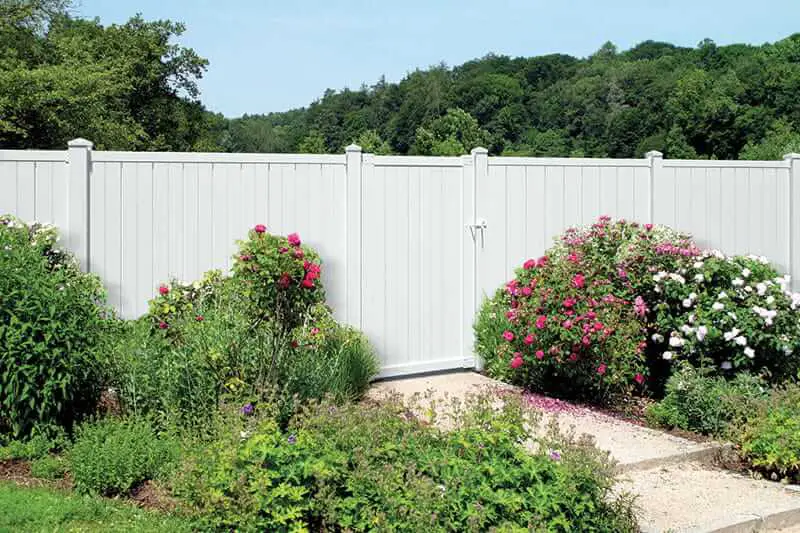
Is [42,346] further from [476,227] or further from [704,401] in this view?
[704,401]

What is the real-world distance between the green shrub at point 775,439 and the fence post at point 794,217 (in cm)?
515

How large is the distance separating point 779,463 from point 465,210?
365 cm

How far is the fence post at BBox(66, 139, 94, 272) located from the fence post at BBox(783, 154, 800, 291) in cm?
785

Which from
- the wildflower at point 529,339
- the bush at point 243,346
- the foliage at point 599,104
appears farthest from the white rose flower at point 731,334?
the foliage at point 599,104

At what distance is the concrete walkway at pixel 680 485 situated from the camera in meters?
4.79

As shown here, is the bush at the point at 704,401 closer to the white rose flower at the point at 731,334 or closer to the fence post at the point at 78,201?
the white rose flower at the point at 731,334

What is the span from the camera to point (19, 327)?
5.28 metres

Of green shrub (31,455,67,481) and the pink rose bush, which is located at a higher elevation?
the pink rose bush

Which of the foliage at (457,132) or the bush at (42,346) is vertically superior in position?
the foliage at (457,132)

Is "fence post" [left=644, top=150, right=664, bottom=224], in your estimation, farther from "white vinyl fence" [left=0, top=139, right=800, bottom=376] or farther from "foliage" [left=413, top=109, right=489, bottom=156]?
"foliage" [left=413, top=109, right=489, bottom=156]

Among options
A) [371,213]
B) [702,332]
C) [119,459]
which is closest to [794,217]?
[702,332]

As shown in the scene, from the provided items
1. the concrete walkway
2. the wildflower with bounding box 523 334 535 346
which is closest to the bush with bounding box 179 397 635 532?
the concrete walkway

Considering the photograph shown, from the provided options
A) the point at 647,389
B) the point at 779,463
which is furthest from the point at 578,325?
the point at 779,463

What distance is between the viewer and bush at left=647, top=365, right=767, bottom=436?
21.0 feet
